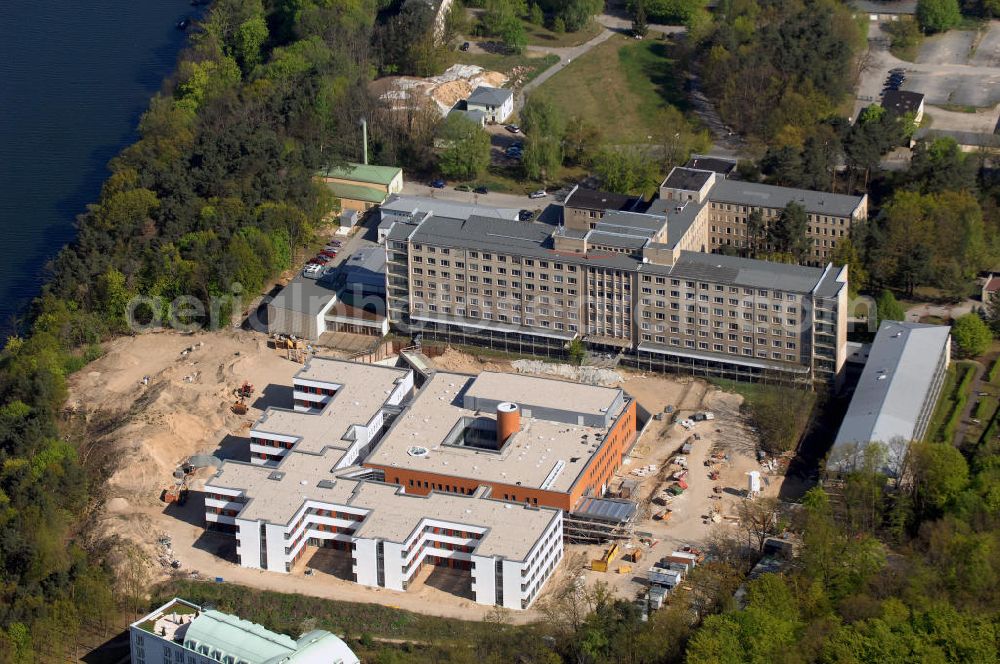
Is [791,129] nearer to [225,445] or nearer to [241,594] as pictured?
[225,445]

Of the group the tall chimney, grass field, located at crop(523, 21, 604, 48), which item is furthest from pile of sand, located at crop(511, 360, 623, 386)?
grass field, located at crop(523, 21, 604, 48)

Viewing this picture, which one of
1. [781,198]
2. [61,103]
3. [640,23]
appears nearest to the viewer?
[781,198]

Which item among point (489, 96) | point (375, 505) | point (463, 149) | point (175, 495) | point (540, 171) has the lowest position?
point (175, 495)

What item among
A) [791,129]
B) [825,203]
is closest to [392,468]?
[825,203]

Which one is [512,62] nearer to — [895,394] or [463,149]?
[463,149]

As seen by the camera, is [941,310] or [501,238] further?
[941,310]

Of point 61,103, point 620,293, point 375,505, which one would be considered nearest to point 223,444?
point 375,505

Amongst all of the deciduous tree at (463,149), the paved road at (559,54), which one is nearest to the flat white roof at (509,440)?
the deciduous tree at (463,149)
